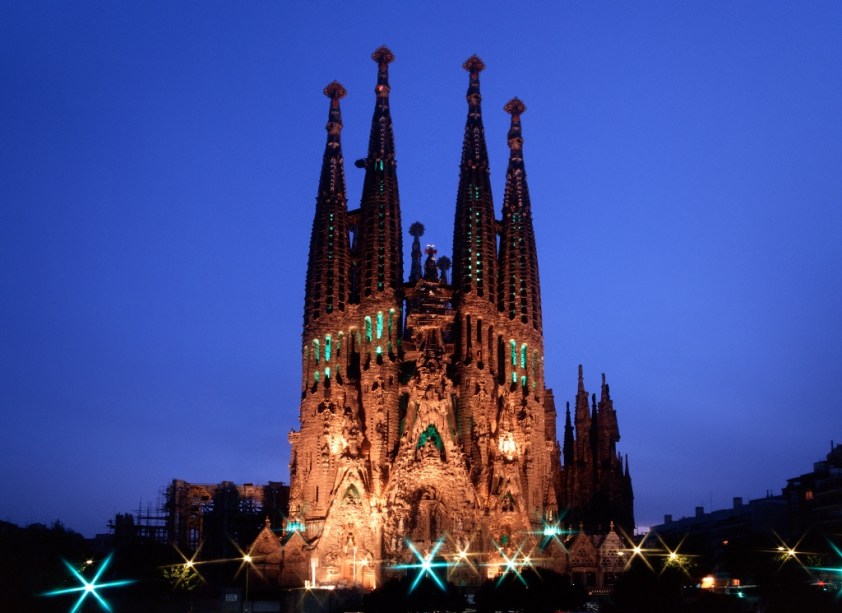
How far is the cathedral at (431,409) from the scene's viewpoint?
330 feet

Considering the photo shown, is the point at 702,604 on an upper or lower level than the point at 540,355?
lower

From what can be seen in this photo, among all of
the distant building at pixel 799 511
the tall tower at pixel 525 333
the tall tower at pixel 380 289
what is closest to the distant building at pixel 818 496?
the distant building at pixel 799 511

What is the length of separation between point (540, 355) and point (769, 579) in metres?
36.7

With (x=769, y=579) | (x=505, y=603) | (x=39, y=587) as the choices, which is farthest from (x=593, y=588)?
(x=39, y=587)

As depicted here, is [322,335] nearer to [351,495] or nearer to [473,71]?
[351,495]

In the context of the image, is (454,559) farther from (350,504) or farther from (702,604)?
(702,604)

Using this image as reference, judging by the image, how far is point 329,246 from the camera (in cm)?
11338

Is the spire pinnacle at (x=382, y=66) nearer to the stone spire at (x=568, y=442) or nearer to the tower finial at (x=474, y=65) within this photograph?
the tower finial at (x=474, y=65)

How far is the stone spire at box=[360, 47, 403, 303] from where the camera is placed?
11125 centimetres

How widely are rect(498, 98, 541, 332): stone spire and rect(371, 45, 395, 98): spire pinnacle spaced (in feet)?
53.7

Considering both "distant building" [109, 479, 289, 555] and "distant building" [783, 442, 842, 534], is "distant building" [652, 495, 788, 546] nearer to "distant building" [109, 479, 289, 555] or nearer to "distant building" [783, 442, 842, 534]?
"distant building" [783, 442, 842, 534]

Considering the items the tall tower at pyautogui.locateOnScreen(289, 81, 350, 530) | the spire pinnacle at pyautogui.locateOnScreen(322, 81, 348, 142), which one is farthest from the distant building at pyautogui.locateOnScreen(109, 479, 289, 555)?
the spire pinnacle at pyautogui.locateOnScreen(322, 81, 348, 142)

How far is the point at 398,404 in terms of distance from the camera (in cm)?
10762

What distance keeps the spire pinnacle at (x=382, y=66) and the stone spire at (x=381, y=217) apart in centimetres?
105
